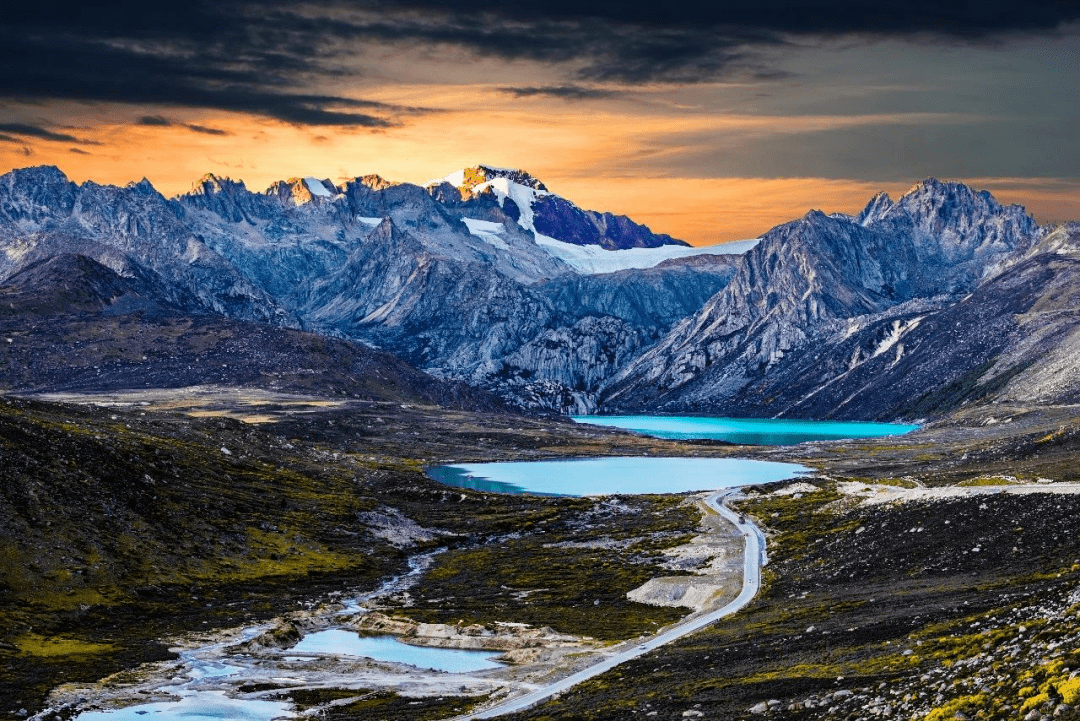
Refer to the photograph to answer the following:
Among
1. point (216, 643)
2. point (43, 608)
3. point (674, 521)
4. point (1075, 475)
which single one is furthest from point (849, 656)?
point (674, 521)

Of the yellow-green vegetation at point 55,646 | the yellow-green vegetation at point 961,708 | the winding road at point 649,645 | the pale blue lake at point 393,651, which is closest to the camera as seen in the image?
the yellow-green vegetation at point 961,708

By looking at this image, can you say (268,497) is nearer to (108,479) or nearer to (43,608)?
(108,479)

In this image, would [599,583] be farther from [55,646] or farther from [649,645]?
[55,646]

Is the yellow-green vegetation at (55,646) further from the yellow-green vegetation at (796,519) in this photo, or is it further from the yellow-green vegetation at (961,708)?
the yellow-green vegetation at (961,708)

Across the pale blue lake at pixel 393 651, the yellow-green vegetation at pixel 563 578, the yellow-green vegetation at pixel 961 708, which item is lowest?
the yellow-green vegetation at pixel 563 578

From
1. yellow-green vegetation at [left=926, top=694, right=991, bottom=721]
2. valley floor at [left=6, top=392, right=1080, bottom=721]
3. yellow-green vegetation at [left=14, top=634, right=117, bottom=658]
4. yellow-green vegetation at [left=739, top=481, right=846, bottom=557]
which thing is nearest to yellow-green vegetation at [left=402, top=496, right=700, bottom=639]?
valley floor at [left=6, top=392, right=1080, bottom=721]

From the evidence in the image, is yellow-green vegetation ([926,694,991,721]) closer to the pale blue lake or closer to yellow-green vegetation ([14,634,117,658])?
the pale blue lake

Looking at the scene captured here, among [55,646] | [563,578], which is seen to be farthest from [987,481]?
[55,646]

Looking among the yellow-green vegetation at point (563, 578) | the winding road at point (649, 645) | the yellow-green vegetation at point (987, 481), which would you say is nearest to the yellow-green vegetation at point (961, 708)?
the winding road at point (649, 645)
